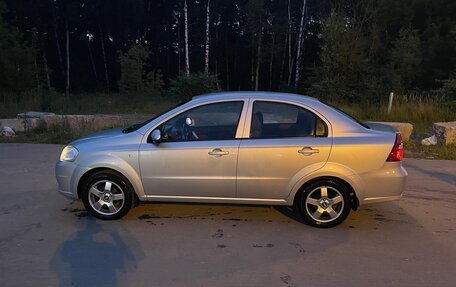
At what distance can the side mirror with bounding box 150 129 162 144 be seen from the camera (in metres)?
5.42

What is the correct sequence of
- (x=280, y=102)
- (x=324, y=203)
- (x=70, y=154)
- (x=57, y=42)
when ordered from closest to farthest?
1. (x=324, y=203)
2. (x=280, y=102)
3. (x=70, y=154)
4. (x=57, y=42)

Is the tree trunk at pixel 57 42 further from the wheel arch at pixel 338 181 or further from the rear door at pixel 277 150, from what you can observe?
the wheel arch at pixel 338 181

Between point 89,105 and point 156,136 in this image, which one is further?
point 89,105

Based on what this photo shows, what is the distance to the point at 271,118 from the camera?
5621mm

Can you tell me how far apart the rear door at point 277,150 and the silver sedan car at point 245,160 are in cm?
1

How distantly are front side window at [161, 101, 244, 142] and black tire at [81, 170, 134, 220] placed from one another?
79 cm

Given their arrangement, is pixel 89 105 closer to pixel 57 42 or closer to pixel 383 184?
pixel 383 184

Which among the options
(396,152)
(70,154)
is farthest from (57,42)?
(396,152)

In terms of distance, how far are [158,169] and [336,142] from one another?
2.14 m

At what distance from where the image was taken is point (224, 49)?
57.0 metres

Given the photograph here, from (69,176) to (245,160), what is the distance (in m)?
2.20

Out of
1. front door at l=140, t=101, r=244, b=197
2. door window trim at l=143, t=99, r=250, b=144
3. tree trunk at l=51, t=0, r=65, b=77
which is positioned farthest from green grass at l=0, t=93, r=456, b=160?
tree trunk at l=51, t=0, r=65, b=77

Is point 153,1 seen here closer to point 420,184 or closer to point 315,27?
point 315,27

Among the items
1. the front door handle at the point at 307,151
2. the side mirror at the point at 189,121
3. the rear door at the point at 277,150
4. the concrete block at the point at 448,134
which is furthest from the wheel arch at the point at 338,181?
the concrete block at the point at 448,134
